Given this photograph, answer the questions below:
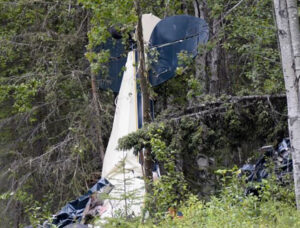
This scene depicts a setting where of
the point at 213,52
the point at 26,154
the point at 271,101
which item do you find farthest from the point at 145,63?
the point at 26,154

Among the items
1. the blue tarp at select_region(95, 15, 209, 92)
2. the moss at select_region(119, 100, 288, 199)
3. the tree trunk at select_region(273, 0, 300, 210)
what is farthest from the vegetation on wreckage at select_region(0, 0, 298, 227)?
the tree trunk at select_region(273, 0, 300, 210)

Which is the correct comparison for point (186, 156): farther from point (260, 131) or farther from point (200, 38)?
point (200, 38)

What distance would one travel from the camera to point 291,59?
760cm

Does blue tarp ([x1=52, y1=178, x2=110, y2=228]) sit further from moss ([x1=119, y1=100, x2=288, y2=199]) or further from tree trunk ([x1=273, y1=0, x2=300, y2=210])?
tree trunk ([x1=273, y1=0, x2=300, y2=210])

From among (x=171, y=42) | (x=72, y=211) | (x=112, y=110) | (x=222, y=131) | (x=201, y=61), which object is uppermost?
(x=171, y=42)

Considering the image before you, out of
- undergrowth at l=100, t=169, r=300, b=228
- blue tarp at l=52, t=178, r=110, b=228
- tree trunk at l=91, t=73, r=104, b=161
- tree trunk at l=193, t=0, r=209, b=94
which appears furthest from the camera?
tree trunk at l=91, t=73, r=104, b=161

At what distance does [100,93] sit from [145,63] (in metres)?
4.84

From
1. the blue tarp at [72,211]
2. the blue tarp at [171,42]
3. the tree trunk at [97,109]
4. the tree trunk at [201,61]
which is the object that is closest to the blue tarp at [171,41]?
the blue tarp at [171,42]

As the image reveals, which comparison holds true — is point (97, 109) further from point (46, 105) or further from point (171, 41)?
point (171, 41)

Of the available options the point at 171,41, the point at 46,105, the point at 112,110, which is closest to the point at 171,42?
the point at 171,41

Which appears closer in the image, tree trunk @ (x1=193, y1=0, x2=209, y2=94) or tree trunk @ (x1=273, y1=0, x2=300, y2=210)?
tree trunk @ (x1=273, y1=0, x2=300, y2=210)

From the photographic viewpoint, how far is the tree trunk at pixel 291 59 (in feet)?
24.6

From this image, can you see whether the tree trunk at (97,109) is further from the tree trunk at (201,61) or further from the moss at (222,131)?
the moss at (222,131)

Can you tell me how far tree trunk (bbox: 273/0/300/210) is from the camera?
24.6ft
